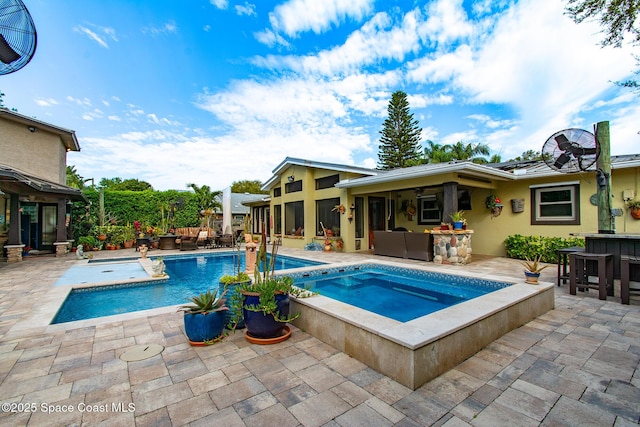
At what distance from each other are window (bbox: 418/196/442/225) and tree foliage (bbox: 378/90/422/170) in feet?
47.4

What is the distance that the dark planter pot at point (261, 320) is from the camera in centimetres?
329

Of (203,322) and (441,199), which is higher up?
(441,199)

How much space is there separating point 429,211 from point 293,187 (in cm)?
623

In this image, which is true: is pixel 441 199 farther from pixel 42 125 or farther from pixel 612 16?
pixel 42 125

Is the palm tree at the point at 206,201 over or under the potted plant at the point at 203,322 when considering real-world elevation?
over

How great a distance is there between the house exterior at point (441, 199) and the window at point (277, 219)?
0.18 feet

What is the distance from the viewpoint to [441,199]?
11656 mm

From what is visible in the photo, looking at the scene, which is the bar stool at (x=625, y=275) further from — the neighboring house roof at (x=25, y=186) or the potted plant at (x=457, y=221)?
the neighboring house roof at (x=25, y=186)

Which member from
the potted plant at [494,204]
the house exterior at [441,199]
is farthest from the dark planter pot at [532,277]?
the potted plant at [494,204]

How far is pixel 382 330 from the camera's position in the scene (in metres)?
2.72

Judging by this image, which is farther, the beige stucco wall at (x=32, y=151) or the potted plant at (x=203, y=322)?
the beige stucco wall at (x=32, y=151)

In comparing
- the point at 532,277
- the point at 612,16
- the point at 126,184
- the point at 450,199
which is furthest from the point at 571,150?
the point at 126,184

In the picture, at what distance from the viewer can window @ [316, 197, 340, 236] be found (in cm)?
1230

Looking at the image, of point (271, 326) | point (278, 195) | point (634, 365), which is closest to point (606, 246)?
point (634, 365)
